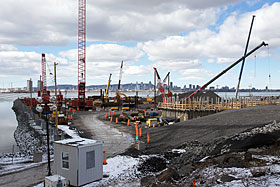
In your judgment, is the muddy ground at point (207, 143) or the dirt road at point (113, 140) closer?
the muddy ground at point (207, 143)

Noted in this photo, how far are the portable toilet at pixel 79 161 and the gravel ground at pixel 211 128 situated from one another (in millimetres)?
7420

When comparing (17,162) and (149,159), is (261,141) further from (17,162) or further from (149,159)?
(17,162)

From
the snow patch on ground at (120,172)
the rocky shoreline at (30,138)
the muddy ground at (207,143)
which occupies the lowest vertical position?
the rocky shoreline at (30,138)

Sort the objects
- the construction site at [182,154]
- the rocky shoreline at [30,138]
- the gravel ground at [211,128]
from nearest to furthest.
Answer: the construction site at [182,154] → the gravel ground at [211,128] → the rocky shoreline at [30,138]

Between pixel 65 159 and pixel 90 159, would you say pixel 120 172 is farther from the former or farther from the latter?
pixel 65 159

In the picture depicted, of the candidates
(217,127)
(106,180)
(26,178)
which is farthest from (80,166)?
(217,127)

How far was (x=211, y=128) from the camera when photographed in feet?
78.3

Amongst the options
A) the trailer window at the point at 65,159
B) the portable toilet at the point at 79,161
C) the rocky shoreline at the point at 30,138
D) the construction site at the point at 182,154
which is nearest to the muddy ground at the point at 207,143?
the construction site at the point at 182,154

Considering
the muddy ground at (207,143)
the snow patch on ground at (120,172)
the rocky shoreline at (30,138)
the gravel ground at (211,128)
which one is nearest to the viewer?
the muddy ground at (207,143)

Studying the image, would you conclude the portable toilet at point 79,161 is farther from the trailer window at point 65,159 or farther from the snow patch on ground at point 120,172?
the snow patch on ground at point 120,172

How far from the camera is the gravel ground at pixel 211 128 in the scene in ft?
70.0

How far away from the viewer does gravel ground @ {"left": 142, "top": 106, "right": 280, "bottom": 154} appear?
840 inches

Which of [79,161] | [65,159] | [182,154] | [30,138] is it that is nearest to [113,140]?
[182,154]

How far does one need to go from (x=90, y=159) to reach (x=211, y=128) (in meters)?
14.3
